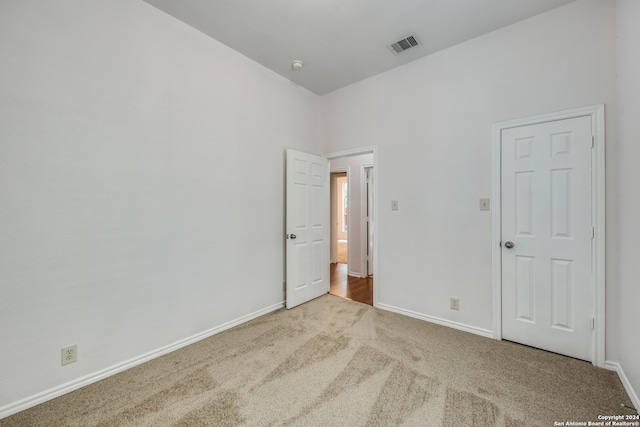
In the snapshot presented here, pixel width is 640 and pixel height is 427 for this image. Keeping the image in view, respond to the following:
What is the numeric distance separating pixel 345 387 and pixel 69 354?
1.93 m

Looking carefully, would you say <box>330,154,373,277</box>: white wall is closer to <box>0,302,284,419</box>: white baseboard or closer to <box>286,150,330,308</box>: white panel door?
<box>286,150,330,308</box>: white panel door

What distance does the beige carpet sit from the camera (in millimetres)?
1537

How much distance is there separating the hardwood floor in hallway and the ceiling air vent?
301 cm

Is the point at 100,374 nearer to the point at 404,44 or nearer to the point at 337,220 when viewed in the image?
the point at 404,44

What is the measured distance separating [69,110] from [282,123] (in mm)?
2012

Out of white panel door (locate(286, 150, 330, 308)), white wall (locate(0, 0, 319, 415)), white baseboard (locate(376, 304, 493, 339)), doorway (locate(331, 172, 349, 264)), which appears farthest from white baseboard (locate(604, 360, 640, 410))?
doorway (locate(331, 172, 349, 264))

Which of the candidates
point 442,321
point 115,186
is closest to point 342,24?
point 115,186

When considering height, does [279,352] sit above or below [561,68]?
below

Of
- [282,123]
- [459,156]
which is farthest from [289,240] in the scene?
[459,156]

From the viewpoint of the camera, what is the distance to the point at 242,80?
285cm

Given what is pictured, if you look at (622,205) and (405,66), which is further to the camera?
(405,66)

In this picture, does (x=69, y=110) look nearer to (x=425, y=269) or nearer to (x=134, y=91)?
(x=134, y=91)

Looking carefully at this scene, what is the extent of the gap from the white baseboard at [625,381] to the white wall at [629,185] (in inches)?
0.6

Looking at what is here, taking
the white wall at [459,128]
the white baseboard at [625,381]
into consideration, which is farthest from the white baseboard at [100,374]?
the white baseboard at [625,381]
